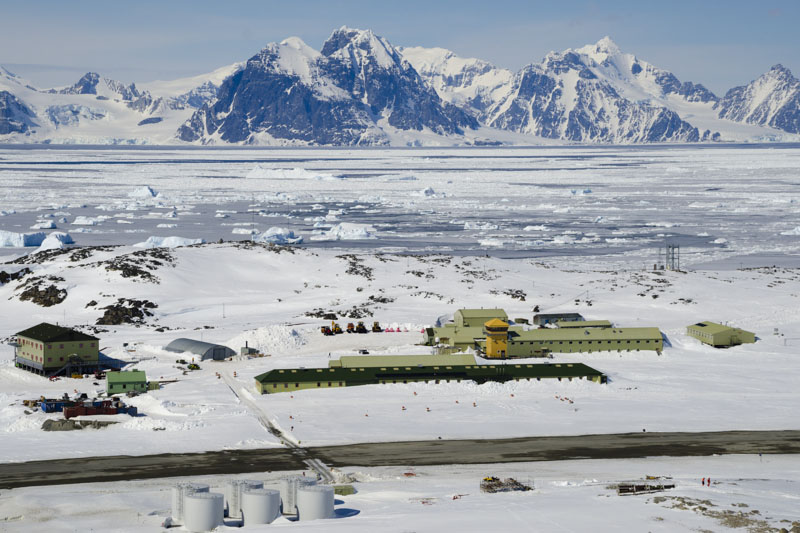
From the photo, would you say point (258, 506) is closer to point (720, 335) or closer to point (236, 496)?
point (236, 496)

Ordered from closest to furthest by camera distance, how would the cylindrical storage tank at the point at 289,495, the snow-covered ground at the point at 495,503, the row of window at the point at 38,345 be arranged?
1. the snow-covered ground at the point at 495,503
2. the cylindrical storage tank at the point at 289,495
3. the row of window at the point at 38,345

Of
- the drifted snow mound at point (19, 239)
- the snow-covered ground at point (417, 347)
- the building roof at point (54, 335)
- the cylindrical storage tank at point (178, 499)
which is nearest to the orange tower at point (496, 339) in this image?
the snow-covered ground at point (417, 347)

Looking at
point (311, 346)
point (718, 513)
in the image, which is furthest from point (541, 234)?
point (718, 513)

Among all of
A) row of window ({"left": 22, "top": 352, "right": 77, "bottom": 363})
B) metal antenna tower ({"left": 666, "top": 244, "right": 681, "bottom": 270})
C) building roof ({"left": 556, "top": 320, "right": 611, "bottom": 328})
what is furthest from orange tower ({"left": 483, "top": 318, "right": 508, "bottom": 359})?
metal antenna tower ({"left": 666, "top": 244, "right": 681, "bottom": 270})

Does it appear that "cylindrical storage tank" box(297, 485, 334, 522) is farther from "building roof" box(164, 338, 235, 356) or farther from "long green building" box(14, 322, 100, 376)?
"building roof" box(164, 338, 235, 356)

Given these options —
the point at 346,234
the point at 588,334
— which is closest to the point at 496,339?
the point at 588,334

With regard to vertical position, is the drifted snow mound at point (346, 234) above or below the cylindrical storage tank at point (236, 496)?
above

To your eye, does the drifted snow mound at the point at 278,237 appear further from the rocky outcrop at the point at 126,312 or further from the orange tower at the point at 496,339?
the orange tower at the point at 496,339
